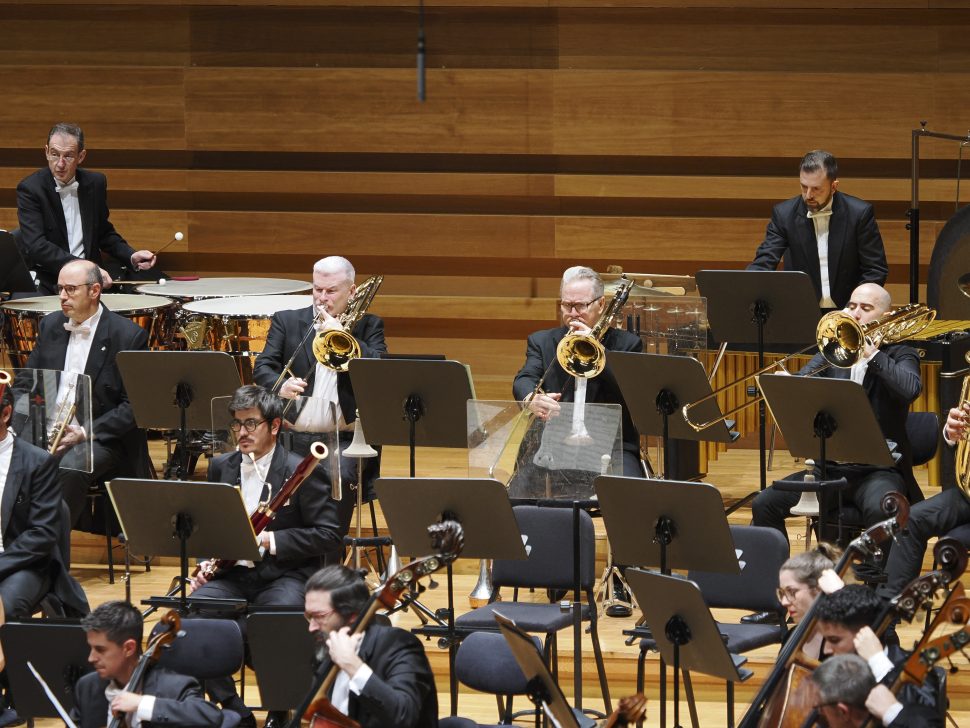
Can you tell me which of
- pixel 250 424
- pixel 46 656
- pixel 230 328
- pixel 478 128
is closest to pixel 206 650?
pixel 46 656

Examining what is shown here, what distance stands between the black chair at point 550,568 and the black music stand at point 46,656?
43.5 inches

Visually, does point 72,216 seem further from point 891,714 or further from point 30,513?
point 891,714

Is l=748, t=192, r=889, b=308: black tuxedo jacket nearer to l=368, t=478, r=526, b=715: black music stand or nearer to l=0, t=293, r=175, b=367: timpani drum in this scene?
l=368, t=478, r=526, b=715: black music stand

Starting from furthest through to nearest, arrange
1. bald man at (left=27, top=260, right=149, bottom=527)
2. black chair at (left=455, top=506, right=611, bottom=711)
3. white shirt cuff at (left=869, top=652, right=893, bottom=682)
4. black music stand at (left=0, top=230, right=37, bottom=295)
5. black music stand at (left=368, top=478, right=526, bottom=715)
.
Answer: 1. black music stand at (left=0, top=230, right=37, bottom=295)
2. bald man at (left=27, top=260, right=149, bottom=527)
3. black chair at (left=455, top=506, right=611, bottom=711)
4. black music stand at (left=368, top=478, right=526, bottom=715)
5. white shirt cuff at (left=869, top=652, right=893, bottom=682)

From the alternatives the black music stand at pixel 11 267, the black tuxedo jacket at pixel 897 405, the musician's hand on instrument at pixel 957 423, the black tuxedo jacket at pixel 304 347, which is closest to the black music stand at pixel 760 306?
the black tuxedo jacket at pixel 897 405

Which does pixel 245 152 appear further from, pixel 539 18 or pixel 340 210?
pixel 539 18

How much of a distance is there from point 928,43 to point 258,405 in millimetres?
4429

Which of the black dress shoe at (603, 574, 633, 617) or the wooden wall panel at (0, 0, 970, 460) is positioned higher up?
the wooden wall panel at (0, 0, 970, 460)

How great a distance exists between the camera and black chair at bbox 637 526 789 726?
14.1 ft

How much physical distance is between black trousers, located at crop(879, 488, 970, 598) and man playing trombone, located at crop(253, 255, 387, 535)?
1850 millimetres

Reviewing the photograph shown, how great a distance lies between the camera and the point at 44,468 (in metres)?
4.79

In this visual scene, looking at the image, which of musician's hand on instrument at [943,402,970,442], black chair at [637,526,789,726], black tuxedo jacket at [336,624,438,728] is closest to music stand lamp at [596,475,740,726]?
black chair at [637,526,789,726]

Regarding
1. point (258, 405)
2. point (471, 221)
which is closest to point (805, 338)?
point (258, 405)

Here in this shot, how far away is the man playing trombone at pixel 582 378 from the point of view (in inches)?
204
